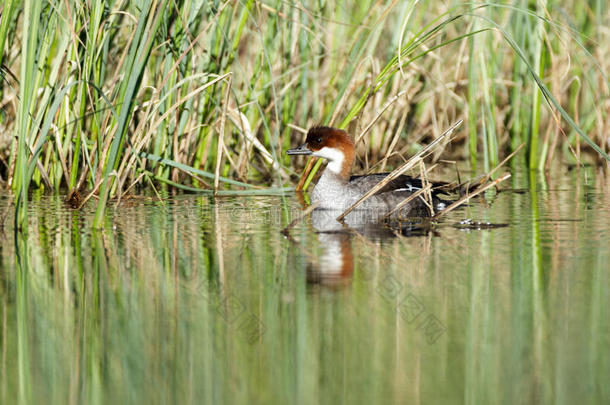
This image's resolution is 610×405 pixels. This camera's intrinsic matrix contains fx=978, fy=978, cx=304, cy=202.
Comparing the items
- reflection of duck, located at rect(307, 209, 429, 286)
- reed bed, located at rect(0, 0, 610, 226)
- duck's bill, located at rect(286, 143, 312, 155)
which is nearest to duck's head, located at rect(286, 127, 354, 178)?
duck's bill, located at rect(286, 143, 312, 155)

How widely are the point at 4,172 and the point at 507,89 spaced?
539cm

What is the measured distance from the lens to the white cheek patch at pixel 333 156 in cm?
766

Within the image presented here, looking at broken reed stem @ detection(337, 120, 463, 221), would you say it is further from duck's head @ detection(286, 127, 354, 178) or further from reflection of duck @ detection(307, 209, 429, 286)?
duck's head @ detection(286, 127, 354, 178)

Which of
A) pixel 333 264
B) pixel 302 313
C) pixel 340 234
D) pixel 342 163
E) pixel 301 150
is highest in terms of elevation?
pixel 301 150

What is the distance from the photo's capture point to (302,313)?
414cm

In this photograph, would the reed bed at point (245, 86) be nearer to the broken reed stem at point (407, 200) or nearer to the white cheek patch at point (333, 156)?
the white cheek patch at point (333, 156)

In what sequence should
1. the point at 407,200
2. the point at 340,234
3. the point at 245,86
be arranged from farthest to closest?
the point at 245,86 < the point at 407,200 < the point at 340,234

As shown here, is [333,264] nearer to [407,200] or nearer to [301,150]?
[407,200]

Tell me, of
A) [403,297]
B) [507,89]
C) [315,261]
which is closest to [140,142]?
[315,261]

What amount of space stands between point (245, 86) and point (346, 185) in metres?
1.72

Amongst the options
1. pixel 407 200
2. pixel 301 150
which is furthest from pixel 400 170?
pixel 301 150

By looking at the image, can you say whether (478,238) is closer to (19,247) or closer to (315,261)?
(315,261)

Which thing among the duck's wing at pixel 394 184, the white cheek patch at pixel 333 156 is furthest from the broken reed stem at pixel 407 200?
the white cheek patch at pixel 333 156

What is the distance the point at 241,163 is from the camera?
851 centimetres
